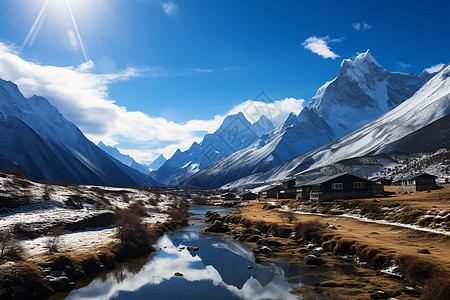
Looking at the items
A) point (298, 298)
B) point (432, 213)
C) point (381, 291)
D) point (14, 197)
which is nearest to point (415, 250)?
point (381, 291)

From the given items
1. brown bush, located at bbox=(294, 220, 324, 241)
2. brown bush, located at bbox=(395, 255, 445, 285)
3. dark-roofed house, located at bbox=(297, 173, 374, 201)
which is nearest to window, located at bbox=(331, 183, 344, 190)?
dark-roofed house, located at bbox=(297, 173, 374, 201)

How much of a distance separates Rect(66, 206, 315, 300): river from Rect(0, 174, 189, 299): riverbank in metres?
2.28

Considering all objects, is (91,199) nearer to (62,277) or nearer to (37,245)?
(37,245)

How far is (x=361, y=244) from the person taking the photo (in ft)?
103

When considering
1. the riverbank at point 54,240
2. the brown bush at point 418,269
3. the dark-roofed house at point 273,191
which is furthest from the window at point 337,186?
the dark-roofed house at point 273,191

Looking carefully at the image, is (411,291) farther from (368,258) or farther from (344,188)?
(344,188)

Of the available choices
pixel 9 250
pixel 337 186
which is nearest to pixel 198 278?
pixel 9 250

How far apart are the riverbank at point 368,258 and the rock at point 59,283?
833 inches

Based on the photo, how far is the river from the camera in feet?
81.5

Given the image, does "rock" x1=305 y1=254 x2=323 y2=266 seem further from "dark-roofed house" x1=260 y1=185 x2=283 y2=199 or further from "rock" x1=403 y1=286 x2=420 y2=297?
"dark-roofed house" x1=260 y1=185 x2=283 y2=199

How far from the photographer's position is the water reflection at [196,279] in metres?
24.8

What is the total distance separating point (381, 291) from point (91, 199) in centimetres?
6740

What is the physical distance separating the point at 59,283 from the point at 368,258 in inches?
1215

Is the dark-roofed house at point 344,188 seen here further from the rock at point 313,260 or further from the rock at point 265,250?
the rock at point 313,260
